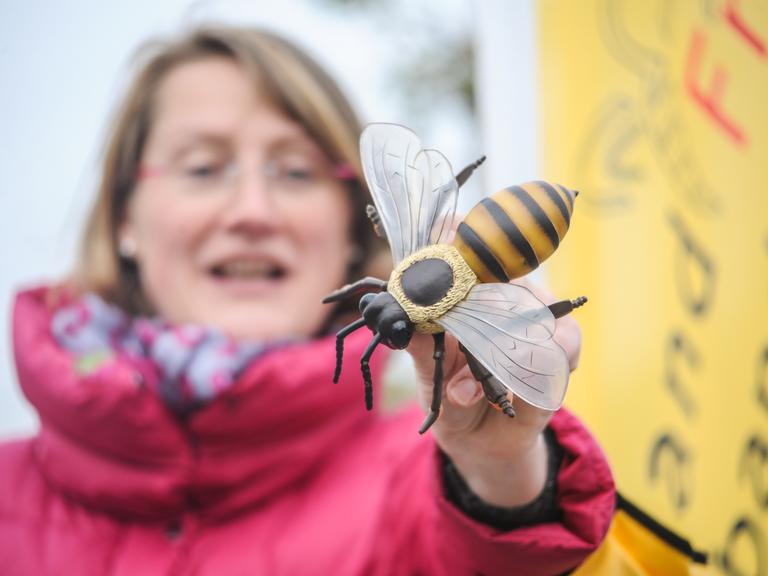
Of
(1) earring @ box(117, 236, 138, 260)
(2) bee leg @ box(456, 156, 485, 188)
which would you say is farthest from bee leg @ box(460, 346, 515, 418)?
(1) earring @ box(117, 236, 138, 260)

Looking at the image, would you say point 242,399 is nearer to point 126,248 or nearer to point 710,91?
point 126,248

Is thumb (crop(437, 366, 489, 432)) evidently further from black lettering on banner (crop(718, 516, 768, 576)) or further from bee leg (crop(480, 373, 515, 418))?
black lettering on banner (crop(718, 516, 768, 576))

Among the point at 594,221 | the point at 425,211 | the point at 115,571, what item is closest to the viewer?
the point at 425,211

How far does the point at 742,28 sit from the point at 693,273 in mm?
270

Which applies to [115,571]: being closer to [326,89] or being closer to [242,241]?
[242,241]

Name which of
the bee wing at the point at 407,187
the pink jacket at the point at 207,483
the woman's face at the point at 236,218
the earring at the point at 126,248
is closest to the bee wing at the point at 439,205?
the bee wing at the point at 407,187

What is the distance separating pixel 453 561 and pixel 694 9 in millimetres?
654

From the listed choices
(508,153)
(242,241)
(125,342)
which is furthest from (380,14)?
(125,342)

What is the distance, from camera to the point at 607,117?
778 mm

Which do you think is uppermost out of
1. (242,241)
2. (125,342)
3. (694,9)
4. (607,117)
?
(694,9)

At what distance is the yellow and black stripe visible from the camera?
34cm

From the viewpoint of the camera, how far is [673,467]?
68 centimetres

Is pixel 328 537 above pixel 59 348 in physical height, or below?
below

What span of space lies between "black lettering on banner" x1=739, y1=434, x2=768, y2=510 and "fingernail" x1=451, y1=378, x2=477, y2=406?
0.43 meters
